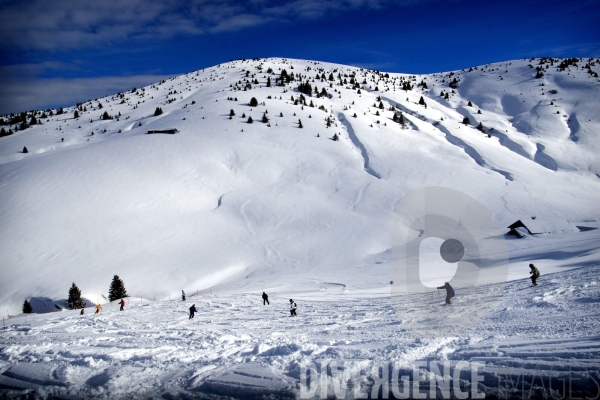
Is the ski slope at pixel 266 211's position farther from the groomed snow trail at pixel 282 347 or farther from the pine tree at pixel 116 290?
the pine tree at pixel 116 290

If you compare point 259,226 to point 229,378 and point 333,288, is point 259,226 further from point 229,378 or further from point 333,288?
point 229,378

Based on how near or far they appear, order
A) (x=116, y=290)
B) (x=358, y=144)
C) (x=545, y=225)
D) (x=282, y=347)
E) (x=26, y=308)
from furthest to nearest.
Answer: (x=358, y=144)
(x=545, y=225)
(x=116, y=290)
(x=26, y=308)
(x=282, y=347)

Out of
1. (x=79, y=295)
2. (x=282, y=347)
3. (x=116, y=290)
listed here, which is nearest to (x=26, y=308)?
(x=79, y=295)

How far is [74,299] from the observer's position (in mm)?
23672

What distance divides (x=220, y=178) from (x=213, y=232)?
9.98 m

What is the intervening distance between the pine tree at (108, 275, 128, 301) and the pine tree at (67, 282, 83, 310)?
192 cm

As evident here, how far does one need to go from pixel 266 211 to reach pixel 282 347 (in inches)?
1048

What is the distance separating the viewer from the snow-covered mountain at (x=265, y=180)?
27.7 meters

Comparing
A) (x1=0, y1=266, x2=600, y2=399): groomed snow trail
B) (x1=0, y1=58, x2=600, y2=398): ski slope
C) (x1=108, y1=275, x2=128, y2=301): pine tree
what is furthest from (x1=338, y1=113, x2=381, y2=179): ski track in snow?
(x1=108, y1=275, x2=128, y2=301): pine tree

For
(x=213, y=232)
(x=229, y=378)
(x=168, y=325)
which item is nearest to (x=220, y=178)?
(x=213, y=232)

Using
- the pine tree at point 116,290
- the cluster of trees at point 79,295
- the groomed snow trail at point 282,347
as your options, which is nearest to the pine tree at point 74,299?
the cluster of trees at point 79,295

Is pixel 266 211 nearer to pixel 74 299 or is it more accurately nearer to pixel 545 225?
pixel 74 299

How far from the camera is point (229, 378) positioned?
8.17m

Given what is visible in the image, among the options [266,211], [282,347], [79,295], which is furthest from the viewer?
[266,211]
